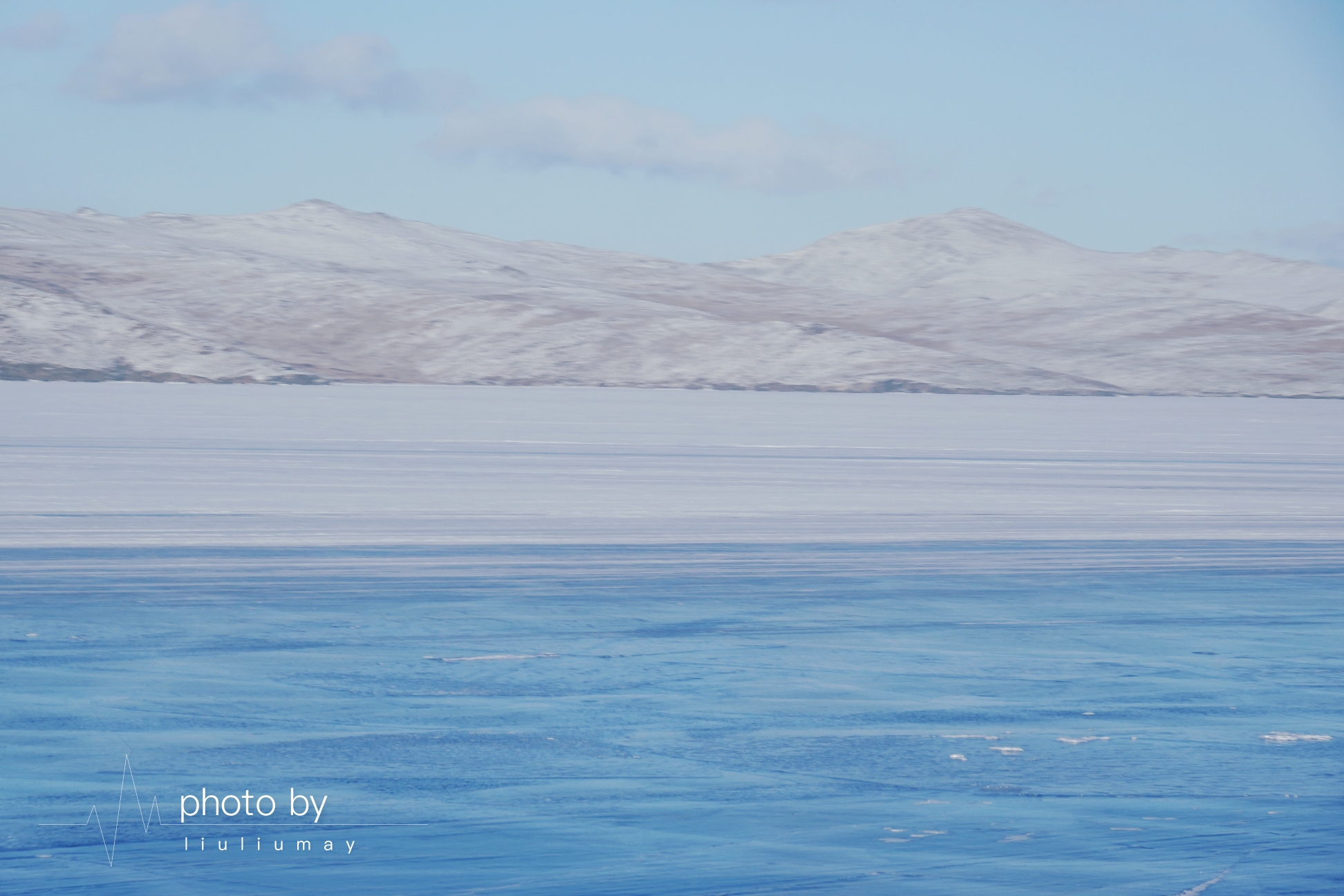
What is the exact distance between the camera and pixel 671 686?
22.6ft

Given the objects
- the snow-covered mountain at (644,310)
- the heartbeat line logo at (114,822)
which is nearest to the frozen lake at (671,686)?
the heartbeat line logo at (114,822)

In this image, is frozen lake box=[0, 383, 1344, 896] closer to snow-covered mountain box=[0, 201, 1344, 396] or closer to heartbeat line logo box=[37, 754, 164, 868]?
heartbeat line logo box=[37, 754, 164, 868]

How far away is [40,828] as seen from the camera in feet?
15.6

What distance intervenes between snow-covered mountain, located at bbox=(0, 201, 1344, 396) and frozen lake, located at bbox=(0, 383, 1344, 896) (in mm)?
54074

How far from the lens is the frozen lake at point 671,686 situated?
15.3ft

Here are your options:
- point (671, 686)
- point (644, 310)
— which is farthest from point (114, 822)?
point (644, 310)

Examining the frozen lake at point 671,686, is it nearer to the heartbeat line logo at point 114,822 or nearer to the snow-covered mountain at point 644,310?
the heartbeat line logo at point 114,822

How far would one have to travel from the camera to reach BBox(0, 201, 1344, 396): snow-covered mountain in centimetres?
7638

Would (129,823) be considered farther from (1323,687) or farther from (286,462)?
(286,462)

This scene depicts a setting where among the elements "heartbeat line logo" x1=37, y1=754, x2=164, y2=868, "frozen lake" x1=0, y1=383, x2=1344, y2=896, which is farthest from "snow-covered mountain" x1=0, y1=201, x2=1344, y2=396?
"heartbeat line logo" x1=37, y1=754, x2=164, y2=868

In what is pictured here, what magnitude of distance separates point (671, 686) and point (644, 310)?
87091 mm

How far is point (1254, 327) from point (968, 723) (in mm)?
93227

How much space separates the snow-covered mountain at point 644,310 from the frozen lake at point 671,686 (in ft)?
177

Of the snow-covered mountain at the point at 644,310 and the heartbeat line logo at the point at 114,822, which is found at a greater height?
the snow-covered mountain at the point at 644,310
